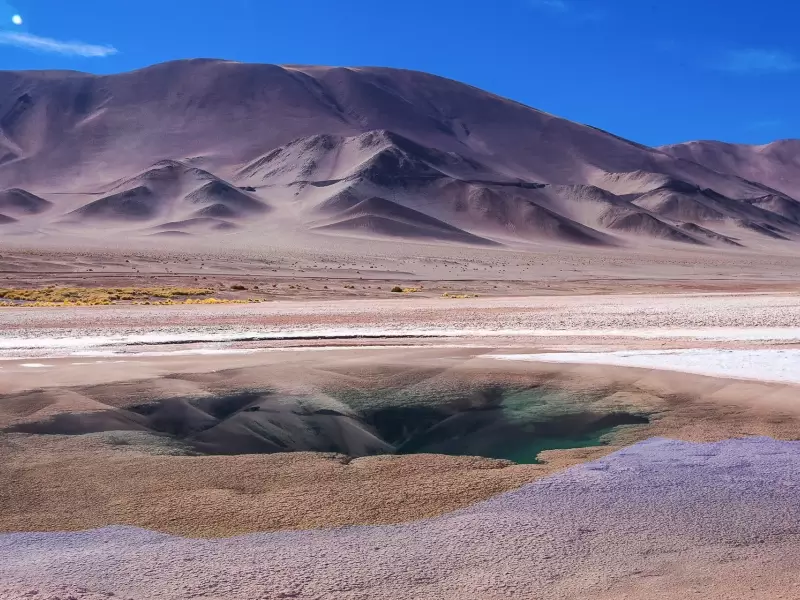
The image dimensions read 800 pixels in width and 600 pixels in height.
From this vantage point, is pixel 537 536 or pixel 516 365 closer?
pixel 537 536

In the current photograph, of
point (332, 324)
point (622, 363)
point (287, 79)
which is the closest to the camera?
point (622, 363)

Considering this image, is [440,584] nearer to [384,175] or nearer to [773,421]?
[773,421]

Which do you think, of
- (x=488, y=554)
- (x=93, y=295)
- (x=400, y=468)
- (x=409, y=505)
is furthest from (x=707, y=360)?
(x=93, y=295)

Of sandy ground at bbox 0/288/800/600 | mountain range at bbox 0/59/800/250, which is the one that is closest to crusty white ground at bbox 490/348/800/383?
sandy ground at bbox 0/288/800/600

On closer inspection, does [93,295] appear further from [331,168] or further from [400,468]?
[331,168]

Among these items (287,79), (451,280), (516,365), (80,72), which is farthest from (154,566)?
(80,72)

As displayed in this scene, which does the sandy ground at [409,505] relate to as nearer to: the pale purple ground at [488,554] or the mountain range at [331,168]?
the pale purple ground at [488,554]
